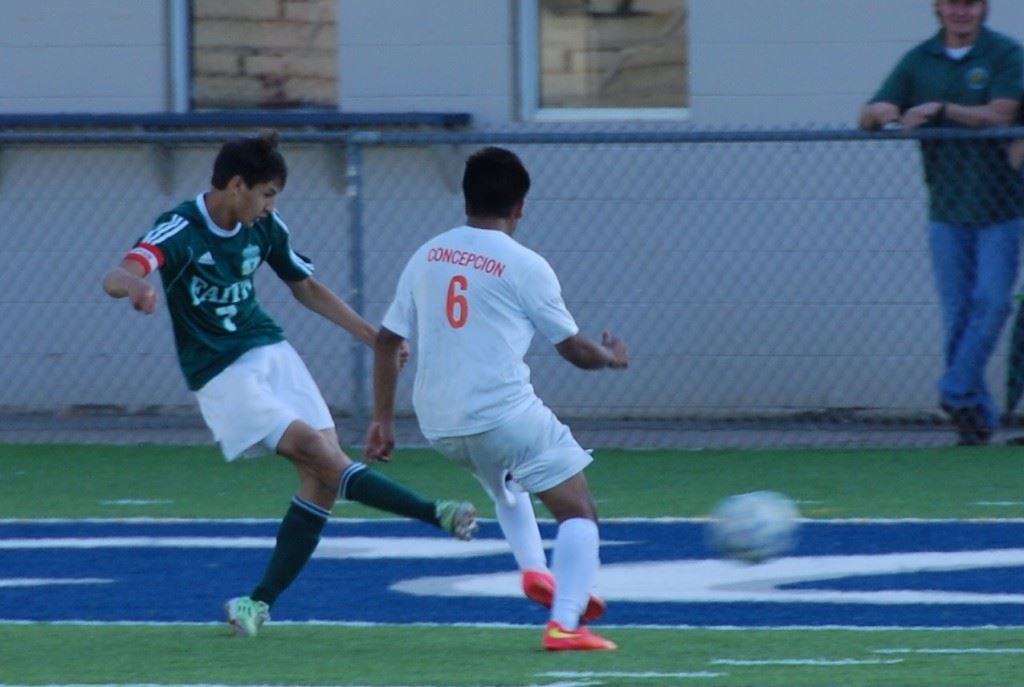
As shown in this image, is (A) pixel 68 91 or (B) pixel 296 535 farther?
(A) pixel 68 91

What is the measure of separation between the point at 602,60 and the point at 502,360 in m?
6.80

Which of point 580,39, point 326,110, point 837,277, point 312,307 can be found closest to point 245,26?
point 326,110

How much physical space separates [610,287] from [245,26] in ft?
9.30

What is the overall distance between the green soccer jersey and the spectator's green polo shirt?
5042mm

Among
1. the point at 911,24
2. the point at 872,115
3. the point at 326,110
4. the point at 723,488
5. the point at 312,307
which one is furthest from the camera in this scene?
the point at 326,110

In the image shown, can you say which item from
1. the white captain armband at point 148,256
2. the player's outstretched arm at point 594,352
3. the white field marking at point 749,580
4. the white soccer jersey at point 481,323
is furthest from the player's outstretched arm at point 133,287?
the white field marking at point 749,580

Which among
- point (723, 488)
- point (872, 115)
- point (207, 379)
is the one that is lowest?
point (723, 488)

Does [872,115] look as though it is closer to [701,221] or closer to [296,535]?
[701,221]

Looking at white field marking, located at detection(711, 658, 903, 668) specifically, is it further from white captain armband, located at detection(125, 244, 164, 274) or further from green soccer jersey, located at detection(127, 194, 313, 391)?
white captain armband, located at detection(125, 244, 164, 274)

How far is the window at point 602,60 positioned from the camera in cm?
1284

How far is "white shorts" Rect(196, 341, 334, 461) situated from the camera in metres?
6.97

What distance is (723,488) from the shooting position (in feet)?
33.8

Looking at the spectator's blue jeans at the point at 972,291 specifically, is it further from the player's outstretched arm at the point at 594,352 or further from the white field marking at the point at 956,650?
the player's outstretched arm at the point at 594,352

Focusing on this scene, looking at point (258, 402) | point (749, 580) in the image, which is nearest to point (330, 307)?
point (258, 402)
